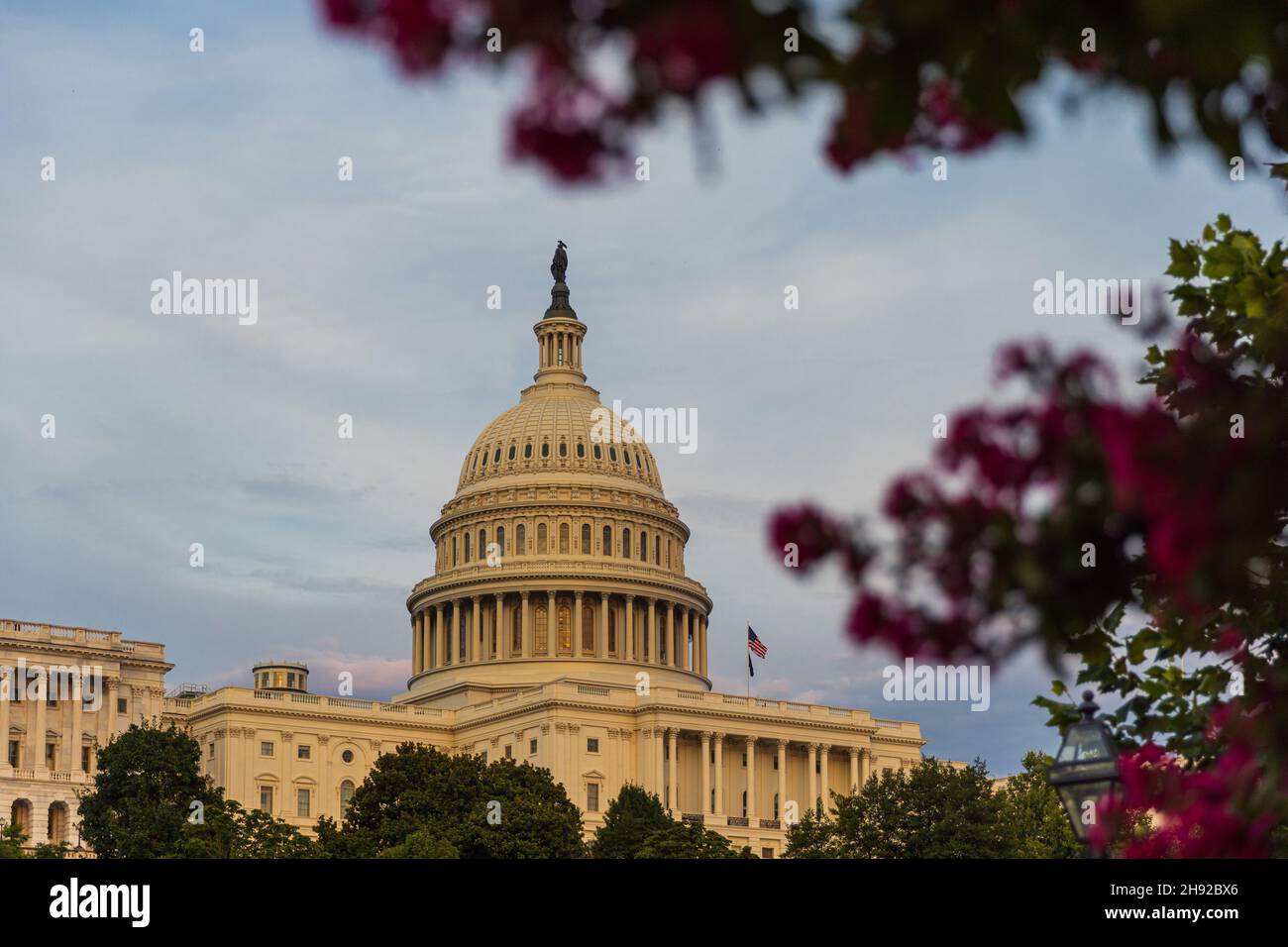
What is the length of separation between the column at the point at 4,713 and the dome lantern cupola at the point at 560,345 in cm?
6454

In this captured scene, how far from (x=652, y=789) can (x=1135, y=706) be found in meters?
127

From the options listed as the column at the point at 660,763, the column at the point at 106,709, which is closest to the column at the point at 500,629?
the column at the point at 660,763

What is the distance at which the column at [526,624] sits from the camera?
163 metres

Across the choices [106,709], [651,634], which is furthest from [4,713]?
[651,634]

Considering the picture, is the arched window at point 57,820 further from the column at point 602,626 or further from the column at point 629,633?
the column at point 629,633

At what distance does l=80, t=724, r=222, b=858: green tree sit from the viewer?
87094 millimetres

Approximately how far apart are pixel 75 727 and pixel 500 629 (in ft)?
132

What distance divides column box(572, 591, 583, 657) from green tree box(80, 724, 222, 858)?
68.7 m

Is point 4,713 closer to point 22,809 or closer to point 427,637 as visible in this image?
point 22,809

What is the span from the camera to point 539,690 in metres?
146

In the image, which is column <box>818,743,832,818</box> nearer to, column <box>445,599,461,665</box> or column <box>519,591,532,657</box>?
column <box>519,591,532,657</box>

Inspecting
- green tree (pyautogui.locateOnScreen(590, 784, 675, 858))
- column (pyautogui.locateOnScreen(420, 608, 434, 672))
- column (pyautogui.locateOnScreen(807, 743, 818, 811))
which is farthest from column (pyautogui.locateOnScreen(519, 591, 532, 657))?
green tree (pyautogui.locateOnScreen(590, 784, 675, 858))

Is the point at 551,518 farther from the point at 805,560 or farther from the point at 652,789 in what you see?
the point at 805,560
